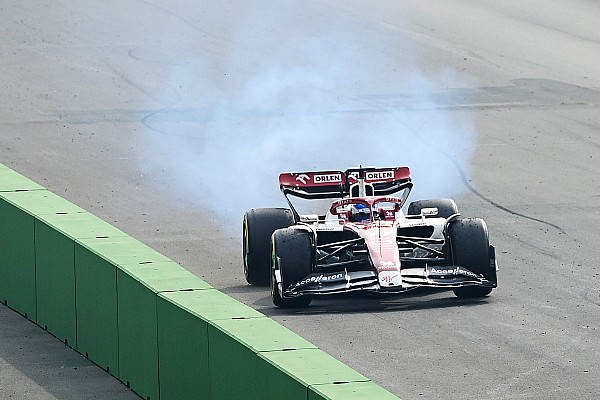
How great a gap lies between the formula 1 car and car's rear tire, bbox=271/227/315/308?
10 mm

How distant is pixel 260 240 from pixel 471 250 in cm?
238

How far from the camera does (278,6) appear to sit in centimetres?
3475

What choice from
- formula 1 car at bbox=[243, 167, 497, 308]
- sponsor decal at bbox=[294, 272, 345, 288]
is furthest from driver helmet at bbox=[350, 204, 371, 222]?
sponsor decal at bbox=[294, 272, 345, 288]

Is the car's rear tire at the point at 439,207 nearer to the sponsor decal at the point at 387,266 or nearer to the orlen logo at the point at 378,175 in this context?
the orlen logo at the point at 378,175

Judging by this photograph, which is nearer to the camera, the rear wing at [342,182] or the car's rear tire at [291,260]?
the car's rear tire at [291,260]

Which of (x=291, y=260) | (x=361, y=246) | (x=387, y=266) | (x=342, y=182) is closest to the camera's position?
(x=387, y=266)

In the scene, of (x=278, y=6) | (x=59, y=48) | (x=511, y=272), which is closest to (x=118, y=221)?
(x=511, y=272)

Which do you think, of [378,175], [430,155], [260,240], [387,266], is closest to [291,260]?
[387,266]

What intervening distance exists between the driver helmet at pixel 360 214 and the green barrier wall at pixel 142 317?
297 centimetres

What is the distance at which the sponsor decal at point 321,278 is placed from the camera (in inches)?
611

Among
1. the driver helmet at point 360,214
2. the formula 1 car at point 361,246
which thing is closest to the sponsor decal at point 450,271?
the formula 1 car at point 361,246

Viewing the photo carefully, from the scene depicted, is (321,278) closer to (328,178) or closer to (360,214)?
(360,214)

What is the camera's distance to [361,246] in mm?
16312

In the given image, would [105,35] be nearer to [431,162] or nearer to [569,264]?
[431,162]
